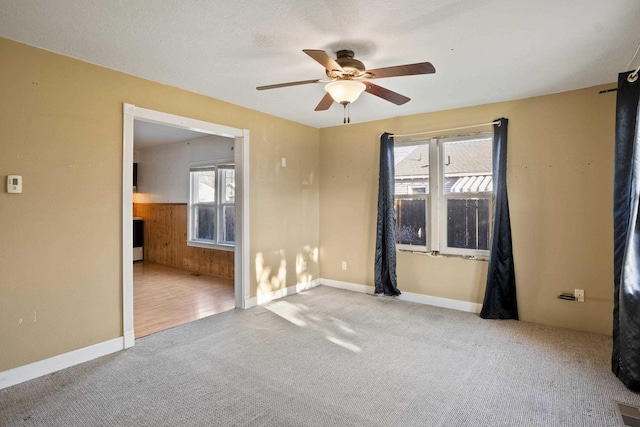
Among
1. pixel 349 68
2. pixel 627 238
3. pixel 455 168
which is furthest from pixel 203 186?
pixel 627 238

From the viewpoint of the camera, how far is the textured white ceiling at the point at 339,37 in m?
2.02

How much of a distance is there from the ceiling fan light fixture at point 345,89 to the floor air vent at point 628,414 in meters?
2.68

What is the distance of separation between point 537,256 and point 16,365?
470cm

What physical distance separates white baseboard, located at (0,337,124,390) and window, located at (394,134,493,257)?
3.43 m

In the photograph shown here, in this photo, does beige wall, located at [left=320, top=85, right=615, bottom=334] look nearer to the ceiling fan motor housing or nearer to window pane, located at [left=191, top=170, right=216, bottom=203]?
the ceiling fan motor housing

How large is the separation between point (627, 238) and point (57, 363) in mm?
4314

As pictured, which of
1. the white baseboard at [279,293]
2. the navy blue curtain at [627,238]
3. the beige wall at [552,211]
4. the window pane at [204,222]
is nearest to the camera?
the navy blue curtain at [627,238]

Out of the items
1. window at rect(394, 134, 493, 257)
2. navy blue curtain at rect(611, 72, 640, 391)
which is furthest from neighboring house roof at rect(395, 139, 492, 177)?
navy blue curtain at rect(611, 72, 640, 391)

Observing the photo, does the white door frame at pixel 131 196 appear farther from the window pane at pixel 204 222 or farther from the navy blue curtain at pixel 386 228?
the window pane at pixel 204 222

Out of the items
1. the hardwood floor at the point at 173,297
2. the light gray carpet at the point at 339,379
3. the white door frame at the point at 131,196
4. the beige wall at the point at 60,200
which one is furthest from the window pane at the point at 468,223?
the beige wall at the point at 60,200

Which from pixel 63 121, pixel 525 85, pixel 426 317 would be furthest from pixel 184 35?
pixel 426 317

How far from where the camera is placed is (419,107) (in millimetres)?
4117

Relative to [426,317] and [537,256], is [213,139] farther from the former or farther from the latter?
[537,256]

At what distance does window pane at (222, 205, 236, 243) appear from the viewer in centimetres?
602
